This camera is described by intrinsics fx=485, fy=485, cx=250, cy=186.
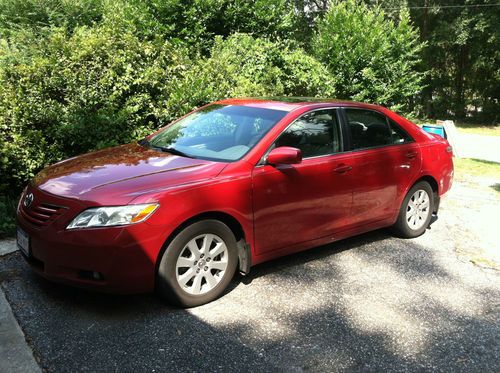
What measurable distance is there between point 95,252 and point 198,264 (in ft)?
2.56

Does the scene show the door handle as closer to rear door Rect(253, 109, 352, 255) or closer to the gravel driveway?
rear door Rect(253, 109, 352, 255)

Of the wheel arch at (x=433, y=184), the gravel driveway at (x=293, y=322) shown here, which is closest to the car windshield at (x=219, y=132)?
the gravel driveway at (x=293, y=322)

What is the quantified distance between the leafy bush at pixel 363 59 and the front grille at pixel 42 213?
31.0 feet

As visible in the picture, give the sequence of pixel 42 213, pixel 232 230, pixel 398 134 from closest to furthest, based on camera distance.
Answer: pixel 42 213, pixel 232 230, pixel 398 134

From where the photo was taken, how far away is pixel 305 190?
429cm

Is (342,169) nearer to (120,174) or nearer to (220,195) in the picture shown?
(220,195)

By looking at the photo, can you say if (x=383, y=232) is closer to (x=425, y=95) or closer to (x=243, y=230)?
(x=243, y=230)

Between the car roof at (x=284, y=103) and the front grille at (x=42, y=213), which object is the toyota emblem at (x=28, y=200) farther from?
the car roof at (x=284, y=103)

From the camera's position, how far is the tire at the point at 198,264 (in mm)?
3523

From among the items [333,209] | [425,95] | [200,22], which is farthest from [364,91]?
[425,95]

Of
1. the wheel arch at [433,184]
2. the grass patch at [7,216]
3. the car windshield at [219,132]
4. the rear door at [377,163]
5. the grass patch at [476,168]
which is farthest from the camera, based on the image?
the grass patch at [476,168]

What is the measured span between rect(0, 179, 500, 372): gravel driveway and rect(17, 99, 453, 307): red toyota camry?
28 cm

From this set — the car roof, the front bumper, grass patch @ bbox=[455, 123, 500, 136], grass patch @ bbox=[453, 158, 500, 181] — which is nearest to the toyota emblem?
the front bumper

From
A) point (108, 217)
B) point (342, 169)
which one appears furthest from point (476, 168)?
point (108, 217)
